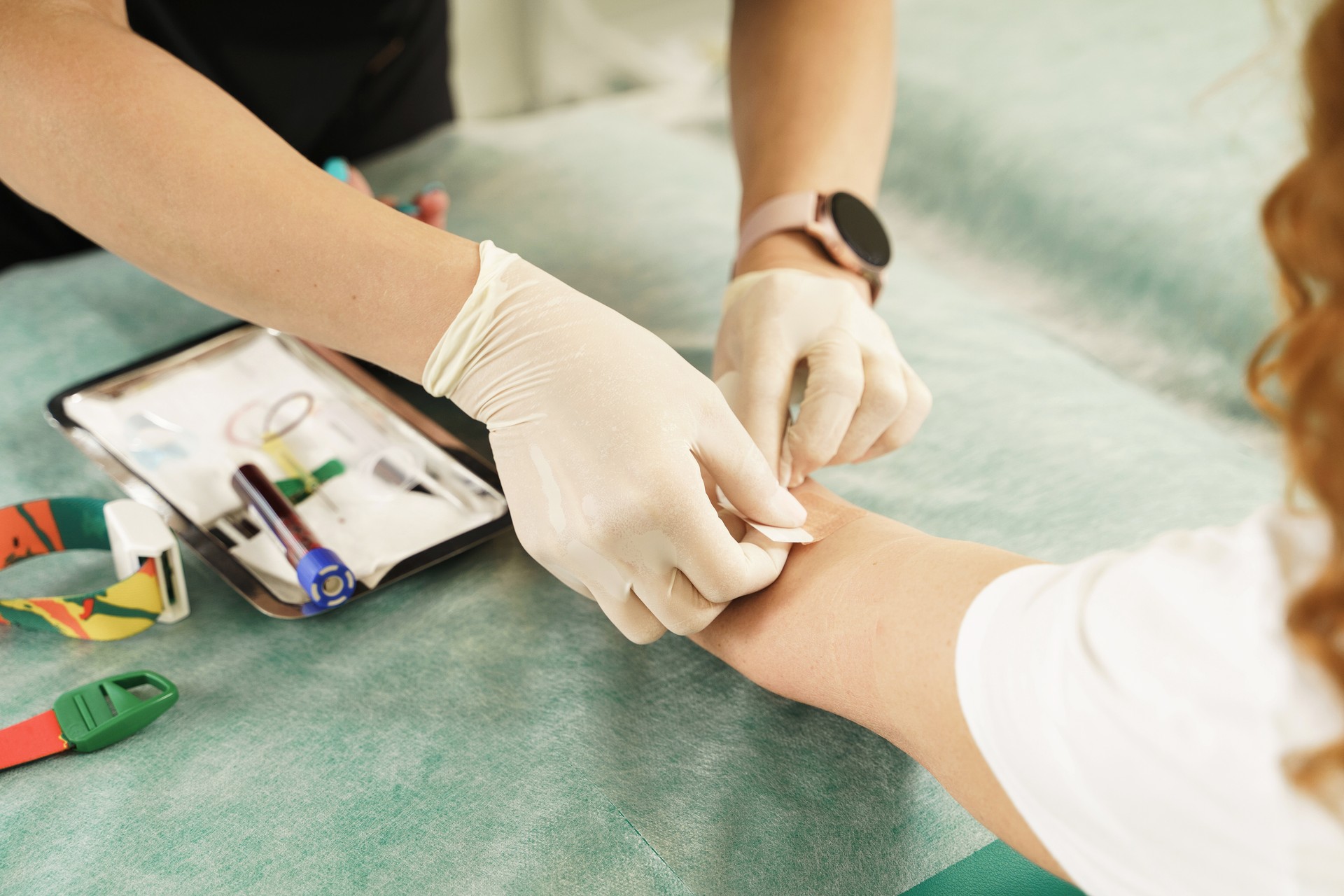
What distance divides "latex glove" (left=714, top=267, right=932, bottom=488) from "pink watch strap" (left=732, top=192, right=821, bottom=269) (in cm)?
9

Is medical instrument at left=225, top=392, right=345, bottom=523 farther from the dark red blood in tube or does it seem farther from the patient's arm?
the patient's arm

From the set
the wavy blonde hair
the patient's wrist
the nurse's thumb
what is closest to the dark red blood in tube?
the nurse's thumb

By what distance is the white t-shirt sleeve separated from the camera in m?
0.39

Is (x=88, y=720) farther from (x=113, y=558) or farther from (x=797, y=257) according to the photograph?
(x=797, y=257)

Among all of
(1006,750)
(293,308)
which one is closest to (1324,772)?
(1006,750)

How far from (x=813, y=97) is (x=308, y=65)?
710mm

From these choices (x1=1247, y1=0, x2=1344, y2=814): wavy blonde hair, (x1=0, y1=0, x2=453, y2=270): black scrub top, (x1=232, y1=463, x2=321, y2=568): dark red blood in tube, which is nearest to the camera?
(x1=1247, y1=0, x2=1344, y2=814): wavy blonde hair

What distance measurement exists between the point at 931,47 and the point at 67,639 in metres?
1.65

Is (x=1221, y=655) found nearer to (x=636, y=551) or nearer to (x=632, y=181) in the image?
(x=636, y=551)

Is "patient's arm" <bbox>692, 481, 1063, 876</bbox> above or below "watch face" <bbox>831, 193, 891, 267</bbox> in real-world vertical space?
below

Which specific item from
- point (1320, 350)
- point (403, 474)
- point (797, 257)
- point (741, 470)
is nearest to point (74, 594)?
point (403, 474)

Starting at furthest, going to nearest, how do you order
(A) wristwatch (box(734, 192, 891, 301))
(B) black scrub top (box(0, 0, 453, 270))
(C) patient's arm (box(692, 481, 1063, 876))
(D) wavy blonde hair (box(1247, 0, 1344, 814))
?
1. (B) black scrub top (box(0, 0, 453, 270))
2. (A) wristwatch (box(734, 192, 891, 301))
3. (C) patient's arm (box(692, 481, 1063, 876))
4. (D) wavy blonde hair (box(1247, 0, 1344, 814))

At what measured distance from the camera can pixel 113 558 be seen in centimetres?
81

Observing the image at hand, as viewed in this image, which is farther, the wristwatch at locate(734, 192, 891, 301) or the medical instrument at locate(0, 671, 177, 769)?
the wristwatch at locate(734, 192, 891, 301)
